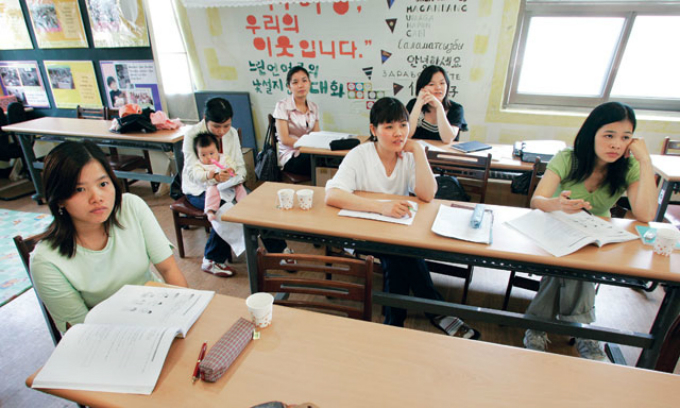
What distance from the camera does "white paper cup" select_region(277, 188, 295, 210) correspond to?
1729 mm

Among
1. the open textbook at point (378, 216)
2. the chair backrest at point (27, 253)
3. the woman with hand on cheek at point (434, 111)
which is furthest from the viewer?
the woman with hand on cheek at point (434, 111)

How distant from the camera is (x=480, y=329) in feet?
6.63

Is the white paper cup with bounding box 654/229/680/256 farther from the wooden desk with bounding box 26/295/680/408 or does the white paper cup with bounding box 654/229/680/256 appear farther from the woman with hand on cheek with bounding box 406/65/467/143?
the woman with hand on cheek with bounding box 406/65/467/143

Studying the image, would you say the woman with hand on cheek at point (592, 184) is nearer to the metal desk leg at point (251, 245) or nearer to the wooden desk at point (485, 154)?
the wooden desk at point (485, 154)

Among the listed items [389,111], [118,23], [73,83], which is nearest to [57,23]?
[73,83]

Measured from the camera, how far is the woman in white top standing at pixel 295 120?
3.07 metres

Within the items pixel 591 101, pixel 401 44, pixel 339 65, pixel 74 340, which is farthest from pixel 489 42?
pixel 74 340

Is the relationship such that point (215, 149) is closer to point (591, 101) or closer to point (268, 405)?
point (268, 405)

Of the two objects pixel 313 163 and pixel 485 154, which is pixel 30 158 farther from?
pixel 485 154

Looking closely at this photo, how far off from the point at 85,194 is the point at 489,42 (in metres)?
3.39

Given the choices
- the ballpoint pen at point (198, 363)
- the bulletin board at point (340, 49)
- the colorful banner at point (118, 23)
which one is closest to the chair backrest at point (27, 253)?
the ballpoint pen at point (198, 363)

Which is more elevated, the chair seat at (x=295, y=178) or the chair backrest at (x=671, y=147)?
the chair backrest at (x=671, y=147)

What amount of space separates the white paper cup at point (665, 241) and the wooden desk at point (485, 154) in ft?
3.84

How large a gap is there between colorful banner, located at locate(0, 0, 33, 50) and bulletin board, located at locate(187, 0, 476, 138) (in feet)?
7.32
